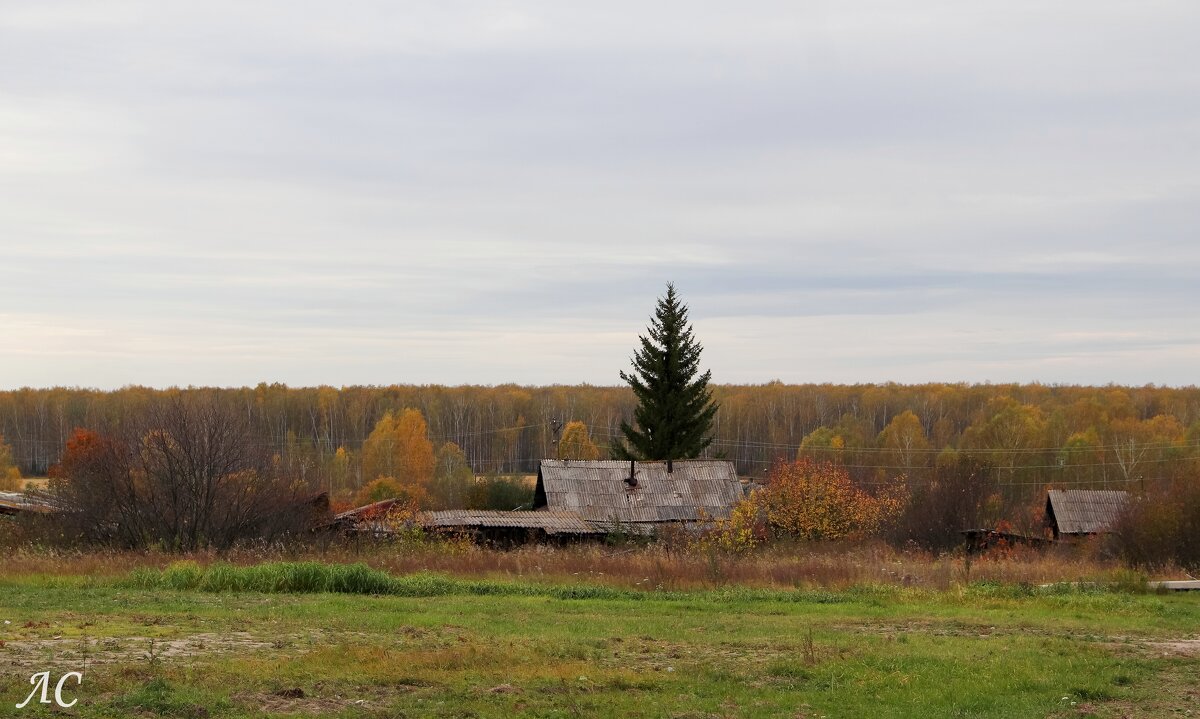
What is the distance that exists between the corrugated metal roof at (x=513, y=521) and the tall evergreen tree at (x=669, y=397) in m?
20.2

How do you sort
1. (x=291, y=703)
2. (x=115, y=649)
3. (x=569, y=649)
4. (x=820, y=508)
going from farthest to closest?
1. (x=820, y=508)
2. (x=569, y=649)
3. (x=115, y=649)
4. (x=291, y=703)

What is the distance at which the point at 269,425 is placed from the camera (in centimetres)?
13862

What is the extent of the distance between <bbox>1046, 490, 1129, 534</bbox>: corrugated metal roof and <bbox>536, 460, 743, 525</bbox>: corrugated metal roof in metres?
15.9

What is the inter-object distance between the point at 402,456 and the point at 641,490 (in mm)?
59298

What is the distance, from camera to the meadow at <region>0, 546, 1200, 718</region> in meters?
11.6

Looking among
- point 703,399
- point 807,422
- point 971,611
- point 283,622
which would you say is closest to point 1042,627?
point 971,611

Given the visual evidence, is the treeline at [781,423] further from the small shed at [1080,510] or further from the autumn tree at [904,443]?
the small shed at [1080,510]

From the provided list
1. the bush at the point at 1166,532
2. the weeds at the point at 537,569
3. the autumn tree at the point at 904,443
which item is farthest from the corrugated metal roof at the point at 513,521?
the autumn tree at the point at 904,443

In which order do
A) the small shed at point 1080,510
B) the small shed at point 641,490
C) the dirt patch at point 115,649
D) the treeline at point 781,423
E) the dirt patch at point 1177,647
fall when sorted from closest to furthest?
the dirt patch at point 115,649, the dirt patch at point 1177,647, the small shed at point 641,490, the small shed at point 1080,510, the treeline at point 781,423

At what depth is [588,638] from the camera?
16.5 meters

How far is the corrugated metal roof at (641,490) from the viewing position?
46.6m

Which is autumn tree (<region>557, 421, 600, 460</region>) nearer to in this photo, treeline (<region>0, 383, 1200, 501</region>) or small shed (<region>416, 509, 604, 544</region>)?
treeline (<region>0, 383, 1200, 501</region>)

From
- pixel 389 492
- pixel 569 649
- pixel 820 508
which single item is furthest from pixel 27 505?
pixel 389 492

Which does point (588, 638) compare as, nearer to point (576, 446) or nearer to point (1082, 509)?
point (1082, 509)
